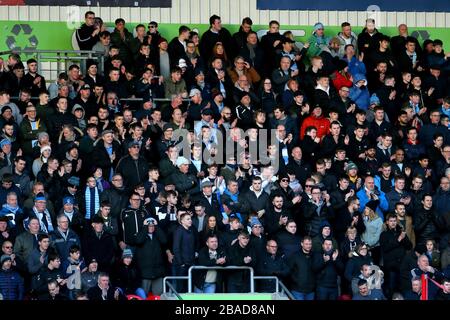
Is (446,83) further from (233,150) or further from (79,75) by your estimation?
(79,75)

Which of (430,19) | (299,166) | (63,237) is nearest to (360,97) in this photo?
(299,166)

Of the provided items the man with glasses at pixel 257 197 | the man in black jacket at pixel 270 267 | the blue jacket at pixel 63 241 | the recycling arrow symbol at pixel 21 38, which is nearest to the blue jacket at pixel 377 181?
the man with glasses at pixel 257 197

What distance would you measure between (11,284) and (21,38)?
8013 millimetres

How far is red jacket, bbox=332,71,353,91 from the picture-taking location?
85.7 ft

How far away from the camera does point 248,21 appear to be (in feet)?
87.4

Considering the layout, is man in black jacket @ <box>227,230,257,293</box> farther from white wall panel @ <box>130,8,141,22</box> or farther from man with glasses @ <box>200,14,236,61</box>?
white wall panel @ <box>130,8,141,22</box>

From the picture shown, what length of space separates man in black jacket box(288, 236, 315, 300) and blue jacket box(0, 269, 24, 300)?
162 inches

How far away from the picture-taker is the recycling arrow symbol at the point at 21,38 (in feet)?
88.3

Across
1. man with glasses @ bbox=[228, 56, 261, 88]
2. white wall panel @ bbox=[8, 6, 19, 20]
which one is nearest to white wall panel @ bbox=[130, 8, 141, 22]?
white wall panel @ bbox=[8, 6, 19, 20]

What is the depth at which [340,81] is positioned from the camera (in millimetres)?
26172

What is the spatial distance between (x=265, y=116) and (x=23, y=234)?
525 cm

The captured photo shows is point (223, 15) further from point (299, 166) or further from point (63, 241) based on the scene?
point (63, 241)

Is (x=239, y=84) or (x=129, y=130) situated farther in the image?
(x=239, y=84)
